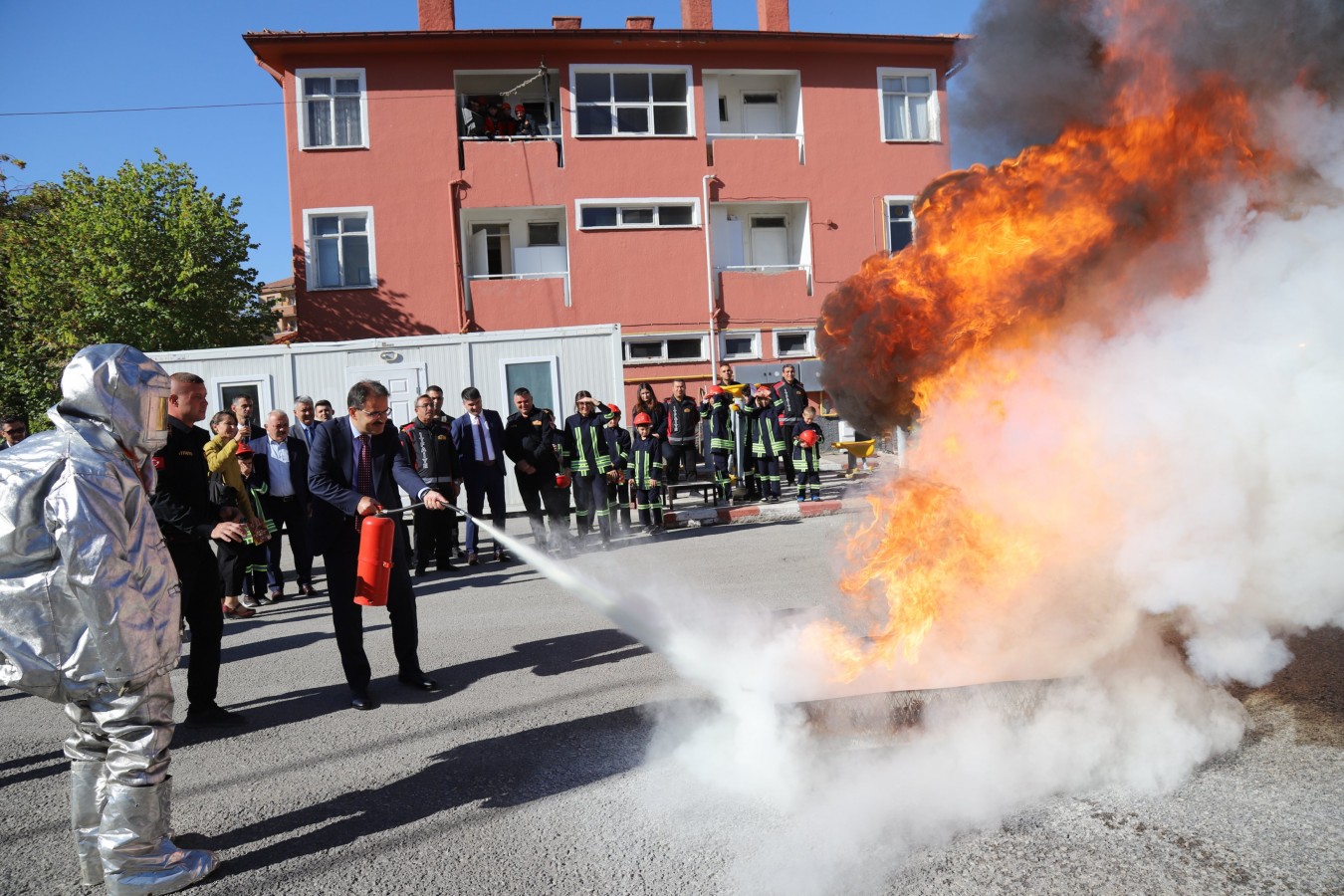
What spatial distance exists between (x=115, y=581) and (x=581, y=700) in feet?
9.12

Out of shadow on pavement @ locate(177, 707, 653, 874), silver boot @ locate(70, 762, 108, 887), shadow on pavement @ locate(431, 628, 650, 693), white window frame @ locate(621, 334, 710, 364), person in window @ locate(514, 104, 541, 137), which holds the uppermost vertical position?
person in window @ locate(514, 104, 541, 137)

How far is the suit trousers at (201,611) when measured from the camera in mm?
4980

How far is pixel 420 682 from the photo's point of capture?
5.68m

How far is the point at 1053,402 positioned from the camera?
431cm

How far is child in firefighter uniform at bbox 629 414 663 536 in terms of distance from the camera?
41.5 feet

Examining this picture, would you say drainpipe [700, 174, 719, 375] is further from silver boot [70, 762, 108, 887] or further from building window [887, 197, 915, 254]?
silver boot [70, 762, 108, 887]

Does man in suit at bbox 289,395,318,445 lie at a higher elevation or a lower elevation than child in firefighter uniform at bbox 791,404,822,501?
higher

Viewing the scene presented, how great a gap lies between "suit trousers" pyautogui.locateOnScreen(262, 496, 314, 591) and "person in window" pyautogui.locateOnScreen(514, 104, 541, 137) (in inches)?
618

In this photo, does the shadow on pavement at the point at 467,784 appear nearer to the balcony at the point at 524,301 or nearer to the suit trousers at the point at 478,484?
the suit trousers at the point at 478,484

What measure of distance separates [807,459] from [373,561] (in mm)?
8733

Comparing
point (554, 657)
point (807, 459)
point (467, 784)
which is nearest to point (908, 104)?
point (807, 459)

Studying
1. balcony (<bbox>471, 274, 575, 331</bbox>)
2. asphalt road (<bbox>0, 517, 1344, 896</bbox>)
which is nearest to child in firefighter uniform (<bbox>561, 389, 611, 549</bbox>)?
asphalt road (<bbox>0, 517, 1344, 896</bbox>)

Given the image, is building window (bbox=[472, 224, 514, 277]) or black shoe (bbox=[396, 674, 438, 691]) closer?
black shoe (bbox=[396, 674, 438, 691])

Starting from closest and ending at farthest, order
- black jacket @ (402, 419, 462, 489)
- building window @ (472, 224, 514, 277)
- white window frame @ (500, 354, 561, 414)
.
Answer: black jacket @ (402, 419, 462, 489), white window frame @ (500, 354, 561, 414), building window @ (472, 224, 514, 277)
